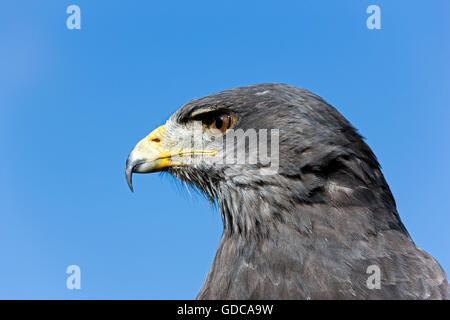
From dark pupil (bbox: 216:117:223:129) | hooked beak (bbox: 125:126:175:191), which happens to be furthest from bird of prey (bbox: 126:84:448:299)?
hooked beak (bbox: 125:126:175:191)

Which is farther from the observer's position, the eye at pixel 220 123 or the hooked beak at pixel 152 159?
the hooked beak at pixel 152 159

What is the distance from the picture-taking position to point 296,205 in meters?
4.11

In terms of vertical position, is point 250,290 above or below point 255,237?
below

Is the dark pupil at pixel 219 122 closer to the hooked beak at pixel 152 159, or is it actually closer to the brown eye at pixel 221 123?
the brown eye at pixel 221 123

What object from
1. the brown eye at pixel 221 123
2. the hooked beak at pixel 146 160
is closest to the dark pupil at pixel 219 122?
the brown eye at pixel 221 123

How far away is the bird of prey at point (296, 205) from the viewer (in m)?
3.74

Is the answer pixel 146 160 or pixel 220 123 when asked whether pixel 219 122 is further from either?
pixel 146 160

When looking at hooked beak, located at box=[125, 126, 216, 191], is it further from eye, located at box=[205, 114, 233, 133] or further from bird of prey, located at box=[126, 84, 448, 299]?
eye, located at box=[205, 114, 233, 133]

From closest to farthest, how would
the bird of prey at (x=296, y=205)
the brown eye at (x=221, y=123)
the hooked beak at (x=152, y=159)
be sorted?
the bird of prey at (x=296, y=205), the brown eye at (x=221, y=123), the hooked beak at (x=152, y=159)
